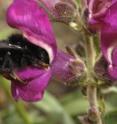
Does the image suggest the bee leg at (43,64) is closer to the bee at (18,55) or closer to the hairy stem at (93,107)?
the bee at (18,55)

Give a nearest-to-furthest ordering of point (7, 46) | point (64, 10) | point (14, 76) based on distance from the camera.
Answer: point (7, 46)
point (14, 76)
point (64, 10)

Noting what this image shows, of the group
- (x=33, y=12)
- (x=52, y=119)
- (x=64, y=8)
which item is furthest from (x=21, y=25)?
(x=52, y=119)

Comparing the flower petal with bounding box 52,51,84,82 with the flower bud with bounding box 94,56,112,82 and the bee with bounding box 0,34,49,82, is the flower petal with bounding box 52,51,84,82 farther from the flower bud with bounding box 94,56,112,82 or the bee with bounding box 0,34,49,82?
the bee with bounding box 0,34,49,82

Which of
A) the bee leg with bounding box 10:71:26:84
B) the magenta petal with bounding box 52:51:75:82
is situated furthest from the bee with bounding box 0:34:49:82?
the magenta petal with bounding box 52:51:75:82

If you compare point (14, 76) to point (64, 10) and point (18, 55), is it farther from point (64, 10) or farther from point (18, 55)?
point (64, 10)

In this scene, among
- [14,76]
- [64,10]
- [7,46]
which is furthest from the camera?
[64,10]

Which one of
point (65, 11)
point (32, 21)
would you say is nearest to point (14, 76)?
point (32, 21)

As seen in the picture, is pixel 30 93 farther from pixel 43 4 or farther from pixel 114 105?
pixel 114 105
